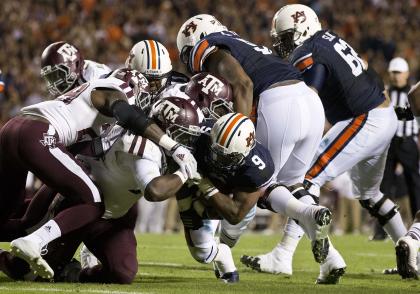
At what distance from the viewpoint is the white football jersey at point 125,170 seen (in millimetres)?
5004

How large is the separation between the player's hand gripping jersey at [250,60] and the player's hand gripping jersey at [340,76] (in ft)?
0.98

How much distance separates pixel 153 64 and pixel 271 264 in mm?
1642

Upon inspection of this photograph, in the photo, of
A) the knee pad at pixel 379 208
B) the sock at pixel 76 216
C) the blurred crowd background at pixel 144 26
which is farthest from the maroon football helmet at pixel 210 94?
the blurred crowd background at pixel 144 26

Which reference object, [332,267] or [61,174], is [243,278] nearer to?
[332,267]

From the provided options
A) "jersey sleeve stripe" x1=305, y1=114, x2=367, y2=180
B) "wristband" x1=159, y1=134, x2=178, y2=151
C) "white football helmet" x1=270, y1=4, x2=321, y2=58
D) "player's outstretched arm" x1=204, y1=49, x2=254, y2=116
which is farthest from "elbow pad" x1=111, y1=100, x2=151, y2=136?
"white football helmet" x1=270, y1=4, x2=321, y2=58

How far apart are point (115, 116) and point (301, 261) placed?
10.2ft

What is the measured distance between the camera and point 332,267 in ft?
18.2

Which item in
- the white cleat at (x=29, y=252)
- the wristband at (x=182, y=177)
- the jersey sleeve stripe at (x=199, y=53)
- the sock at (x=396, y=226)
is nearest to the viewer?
the white cleat at (x=29, y=252)

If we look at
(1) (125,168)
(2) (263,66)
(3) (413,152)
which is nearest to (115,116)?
(1) (125,168)

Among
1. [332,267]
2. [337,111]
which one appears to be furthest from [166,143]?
[337,111]

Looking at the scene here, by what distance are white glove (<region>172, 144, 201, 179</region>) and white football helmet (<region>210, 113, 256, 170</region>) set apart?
0.59 feet

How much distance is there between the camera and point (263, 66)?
618 cm

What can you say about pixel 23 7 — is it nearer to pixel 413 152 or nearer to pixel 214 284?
pixel 413 152

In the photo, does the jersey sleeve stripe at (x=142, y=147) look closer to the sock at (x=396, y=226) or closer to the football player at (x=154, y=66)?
the football player at (x=154, y=66)
